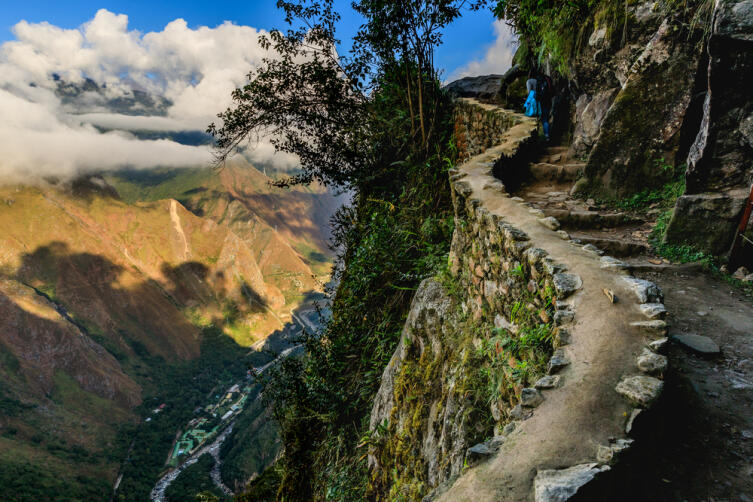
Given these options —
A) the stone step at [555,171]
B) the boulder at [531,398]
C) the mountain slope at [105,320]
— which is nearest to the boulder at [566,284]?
the boulder at [531,398]

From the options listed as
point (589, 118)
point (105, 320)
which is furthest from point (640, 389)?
point (105, 320)

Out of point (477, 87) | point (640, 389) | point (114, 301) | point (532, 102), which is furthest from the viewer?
point (114, 301)

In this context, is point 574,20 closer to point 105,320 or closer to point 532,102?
point 532,102

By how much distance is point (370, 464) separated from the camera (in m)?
4.87

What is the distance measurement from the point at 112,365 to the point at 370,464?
97884mm

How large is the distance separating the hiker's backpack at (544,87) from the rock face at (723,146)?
18.7 feet

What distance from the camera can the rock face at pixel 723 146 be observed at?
3684 mm

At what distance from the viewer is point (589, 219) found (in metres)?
5.04

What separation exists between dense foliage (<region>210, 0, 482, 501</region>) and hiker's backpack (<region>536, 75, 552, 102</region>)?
248cm

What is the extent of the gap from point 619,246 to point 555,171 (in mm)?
3118

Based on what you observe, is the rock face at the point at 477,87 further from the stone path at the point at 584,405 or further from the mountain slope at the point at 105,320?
the mountain slope at the point at 105,320

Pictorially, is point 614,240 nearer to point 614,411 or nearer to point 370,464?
point 614,411

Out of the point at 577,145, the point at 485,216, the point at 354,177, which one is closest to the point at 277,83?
the point at 354,177

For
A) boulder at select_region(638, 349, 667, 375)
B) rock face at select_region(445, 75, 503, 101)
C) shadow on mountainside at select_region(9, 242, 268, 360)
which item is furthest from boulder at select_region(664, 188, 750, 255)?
shadow on mountainside at select_region(9, 242, 268, 360)
